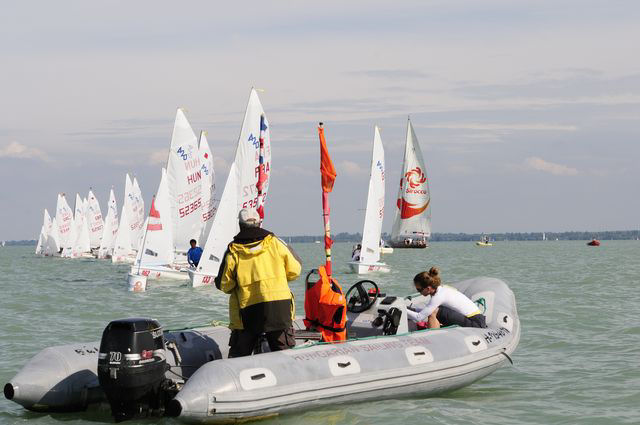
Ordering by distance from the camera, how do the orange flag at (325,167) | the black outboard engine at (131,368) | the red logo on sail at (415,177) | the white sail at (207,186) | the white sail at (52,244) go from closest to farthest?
the black outboard engine at (131,368) → the orange flag at (325,167) → the white sail at (207,186) → the red logo on sail at (415,177) → the white sail at (52,244)

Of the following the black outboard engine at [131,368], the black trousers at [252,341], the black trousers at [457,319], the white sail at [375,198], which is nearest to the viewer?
the black outboard engine at [131,368]

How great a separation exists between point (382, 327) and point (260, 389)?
10.4 ft

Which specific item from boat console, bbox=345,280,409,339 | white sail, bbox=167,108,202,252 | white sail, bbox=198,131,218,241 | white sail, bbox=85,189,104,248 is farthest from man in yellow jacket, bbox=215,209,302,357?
white sail, bbox=85,189,104,248

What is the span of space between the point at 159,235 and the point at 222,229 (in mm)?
4657

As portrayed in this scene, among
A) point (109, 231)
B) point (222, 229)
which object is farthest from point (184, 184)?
point (109, 231)

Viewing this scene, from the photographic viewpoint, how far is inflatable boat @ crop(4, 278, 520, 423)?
8.09m

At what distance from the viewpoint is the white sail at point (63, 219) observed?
71.0 meters

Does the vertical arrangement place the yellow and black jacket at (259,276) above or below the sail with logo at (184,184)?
below

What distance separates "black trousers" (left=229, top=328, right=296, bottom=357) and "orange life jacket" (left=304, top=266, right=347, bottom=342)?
2.46 feet

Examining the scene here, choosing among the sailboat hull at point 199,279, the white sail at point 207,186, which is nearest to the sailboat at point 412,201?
the white sail at point 207,186

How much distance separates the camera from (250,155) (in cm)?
2616

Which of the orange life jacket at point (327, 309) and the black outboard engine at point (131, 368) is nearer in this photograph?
the black outboard engine at point (131, 368)

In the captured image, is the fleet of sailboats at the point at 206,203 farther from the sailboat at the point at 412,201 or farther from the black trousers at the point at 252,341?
the sailboat at the point at 412,201

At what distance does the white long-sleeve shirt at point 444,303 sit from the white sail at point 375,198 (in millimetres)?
21085
